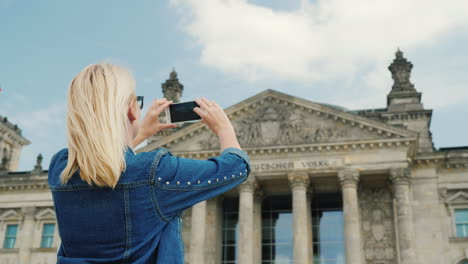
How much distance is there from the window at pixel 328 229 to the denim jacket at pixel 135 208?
34.7 m

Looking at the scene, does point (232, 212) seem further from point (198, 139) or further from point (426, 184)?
point (426, 184)

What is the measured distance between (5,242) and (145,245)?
4695cm

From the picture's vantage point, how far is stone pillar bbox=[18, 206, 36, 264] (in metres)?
43.0

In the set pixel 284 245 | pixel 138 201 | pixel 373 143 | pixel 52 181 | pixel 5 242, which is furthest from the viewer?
pixel 5 242

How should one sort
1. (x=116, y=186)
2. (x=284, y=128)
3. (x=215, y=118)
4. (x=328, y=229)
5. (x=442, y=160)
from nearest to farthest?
(x=116, y=186) → (x=215, y=118) → (x=442, y=160) → (x=284, y=128) → (x=328, y=229)

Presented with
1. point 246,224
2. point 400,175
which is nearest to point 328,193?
point 400,175

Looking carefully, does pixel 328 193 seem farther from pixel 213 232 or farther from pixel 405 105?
pixel 405 105

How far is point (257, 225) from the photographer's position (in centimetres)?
3706

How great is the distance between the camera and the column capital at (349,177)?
33781 mm

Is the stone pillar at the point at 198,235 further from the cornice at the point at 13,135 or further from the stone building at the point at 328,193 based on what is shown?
the cornice at the point at 13,135

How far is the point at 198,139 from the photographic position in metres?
37.6

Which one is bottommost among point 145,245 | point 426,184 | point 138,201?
point 145,245

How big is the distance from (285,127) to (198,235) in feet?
29.7

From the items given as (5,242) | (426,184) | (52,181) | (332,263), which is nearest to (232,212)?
(332,263)
